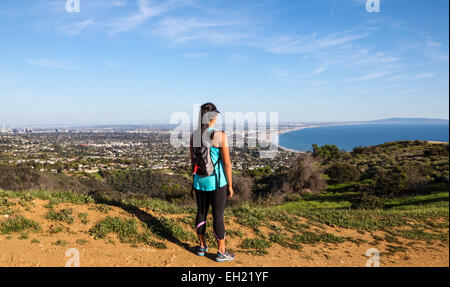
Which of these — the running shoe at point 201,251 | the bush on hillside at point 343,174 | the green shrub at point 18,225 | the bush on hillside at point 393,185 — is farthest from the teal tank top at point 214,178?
the bush on hillside at point 343,174

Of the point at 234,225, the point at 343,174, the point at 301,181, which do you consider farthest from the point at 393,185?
the point at 234,225

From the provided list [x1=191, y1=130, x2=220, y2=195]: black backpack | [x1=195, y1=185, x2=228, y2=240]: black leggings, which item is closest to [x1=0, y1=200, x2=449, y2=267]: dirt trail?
[x1=195, y1=185, x2=228, y2=240]: black leggings

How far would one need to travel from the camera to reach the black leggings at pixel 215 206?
11.5ft

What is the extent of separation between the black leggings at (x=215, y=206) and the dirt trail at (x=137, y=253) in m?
0.49

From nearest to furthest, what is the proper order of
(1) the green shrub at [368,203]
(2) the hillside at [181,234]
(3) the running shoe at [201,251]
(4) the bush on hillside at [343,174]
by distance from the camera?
(2) the hillside at [181,234] → (3) the running shoe at [201,251] → (1) the green shrub at [368,203] → (4) the bush on hillside at [343,174]

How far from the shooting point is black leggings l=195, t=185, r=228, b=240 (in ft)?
11.5

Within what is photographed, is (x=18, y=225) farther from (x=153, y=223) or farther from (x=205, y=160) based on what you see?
(x=205, y=160)

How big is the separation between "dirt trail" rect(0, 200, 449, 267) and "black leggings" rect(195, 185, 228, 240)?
0.49 m

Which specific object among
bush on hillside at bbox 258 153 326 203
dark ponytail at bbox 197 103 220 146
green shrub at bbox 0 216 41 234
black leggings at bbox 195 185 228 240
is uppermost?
dark ponytail at bbox 197 103 220 146

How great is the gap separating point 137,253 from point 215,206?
1.39 m

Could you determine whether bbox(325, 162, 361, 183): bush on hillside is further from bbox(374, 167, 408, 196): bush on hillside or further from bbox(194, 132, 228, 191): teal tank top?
bbox(194, 132, 228, 191): teal tank top

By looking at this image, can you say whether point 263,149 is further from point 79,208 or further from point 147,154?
point 79,208

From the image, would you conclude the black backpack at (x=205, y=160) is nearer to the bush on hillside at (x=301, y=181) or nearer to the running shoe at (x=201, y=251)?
the running shoe at (x=201, y=251)
